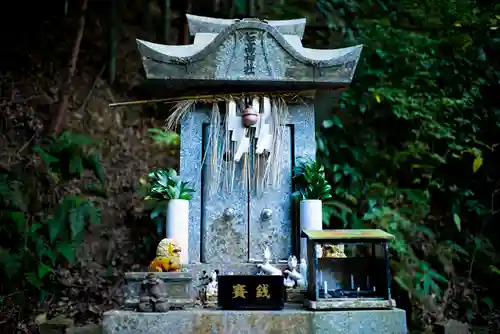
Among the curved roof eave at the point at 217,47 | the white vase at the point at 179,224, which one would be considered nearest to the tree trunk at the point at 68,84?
the curved roof eave at the point at 217,47

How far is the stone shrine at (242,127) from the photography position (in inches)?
186

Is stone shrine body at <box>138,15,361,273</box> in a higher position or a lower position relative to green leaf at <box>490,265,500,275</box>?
higher

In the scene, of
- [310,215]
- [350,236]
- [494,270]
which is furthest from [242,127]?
[494,270]

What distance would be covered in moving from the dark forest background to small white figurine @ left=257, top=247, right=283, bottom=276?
2.19 meters

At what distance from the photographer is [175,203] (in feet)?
14.8

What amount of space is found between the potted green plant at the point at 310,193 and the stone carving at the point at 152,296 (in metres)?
1.61

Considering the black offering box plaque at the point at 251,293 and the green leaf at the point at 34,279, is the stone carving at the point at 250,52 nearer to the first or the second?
the black offering box plaque at the point at 251,293

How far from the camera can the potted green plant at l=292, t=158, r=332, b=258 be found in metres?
4.65

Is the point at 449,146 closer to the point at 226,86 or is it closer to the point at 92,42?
the point at 226,86

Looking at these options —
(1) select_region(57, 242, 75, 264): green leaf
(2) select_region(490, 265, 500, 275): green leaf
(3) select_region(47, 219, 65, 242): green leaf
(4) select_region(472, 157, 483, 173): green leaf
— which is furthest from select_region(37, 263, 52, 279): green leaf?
(4) select_region(472, 157, 483, 173): green leaf

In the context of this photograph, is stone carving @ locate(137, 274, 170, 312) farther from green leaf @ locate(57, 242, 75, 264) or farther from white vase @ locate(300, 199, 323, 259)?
green leaf @ locate(57, 242, 75, 264)

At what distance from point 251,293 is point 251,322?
9.1 inches

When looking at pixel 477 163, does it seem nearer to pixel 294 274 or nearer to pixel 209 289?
pixel 294 274

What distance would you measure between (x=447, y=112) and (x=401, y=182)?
1.38m
